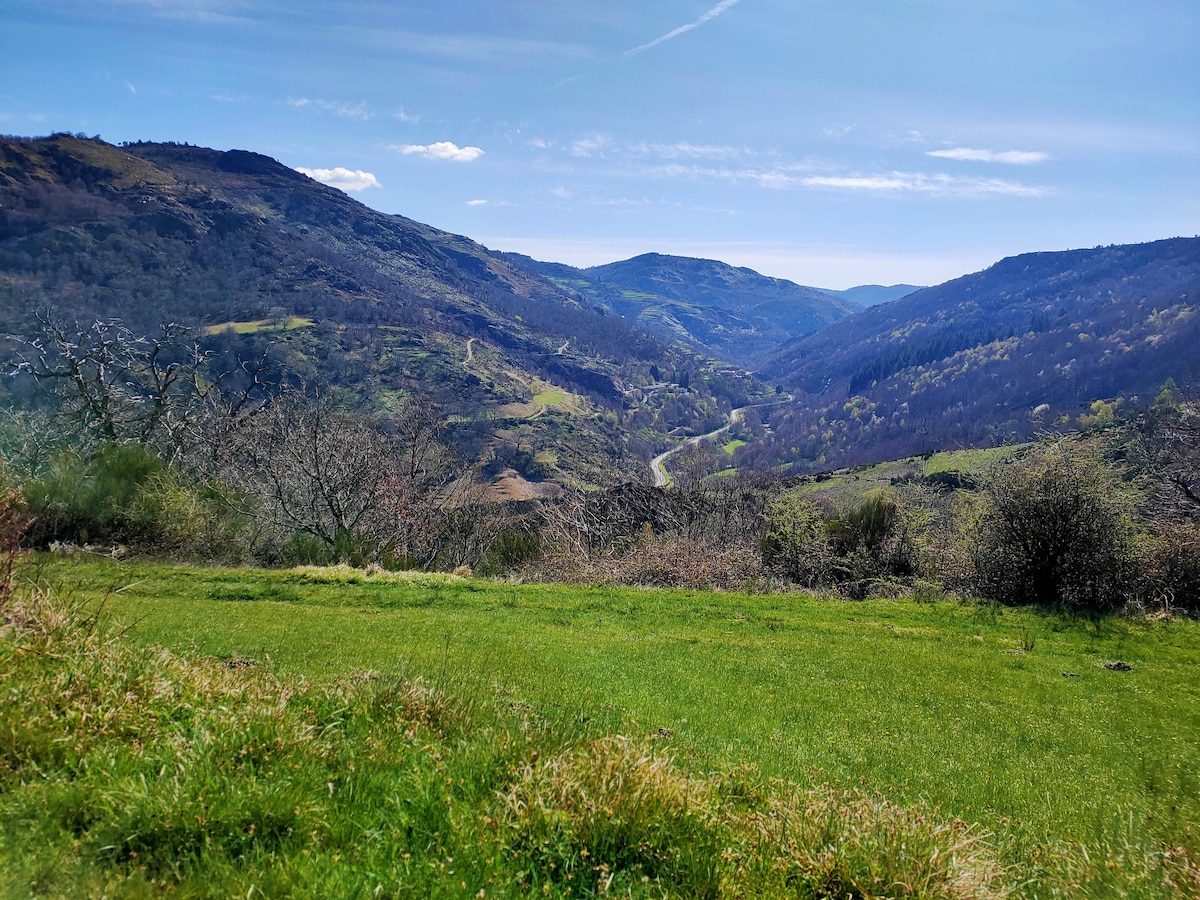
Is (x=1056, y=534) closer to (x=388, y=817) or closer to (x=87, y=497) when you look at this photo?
(x=388, y=817)

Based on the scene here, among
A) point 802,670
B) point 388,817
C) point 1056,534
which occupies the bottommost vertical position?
point 802,670

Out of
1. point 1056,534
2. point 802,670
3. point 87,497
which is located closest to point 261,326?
point 87,497

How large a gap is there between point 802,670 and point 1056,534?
36.6 feet

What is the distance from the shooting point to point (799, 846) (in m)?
4.05

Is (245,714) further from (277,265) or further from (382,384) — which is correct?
(277,265)

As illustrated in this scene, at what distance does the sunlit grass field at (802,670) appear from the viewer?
6.89 meters

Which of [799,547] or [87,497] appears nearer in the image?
[87,497]

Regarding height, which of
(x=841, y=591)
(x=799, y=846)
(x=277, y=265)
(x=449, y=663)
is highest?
(x=277, y=265)

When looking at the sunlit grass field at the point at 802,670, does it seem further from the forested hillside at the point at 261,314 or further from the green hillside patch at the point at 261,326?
the green hillside patch at the point at 261,326

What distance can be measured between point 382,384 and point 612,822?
144m

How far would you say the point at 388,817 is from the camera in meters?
3.88

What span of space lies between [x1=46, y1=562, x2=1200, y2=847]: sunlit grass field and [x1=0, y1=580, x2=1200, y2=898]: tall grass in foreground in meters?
1.65

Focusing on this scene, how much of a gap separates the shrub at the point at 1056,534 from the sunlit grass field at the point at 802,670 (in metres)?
1.88

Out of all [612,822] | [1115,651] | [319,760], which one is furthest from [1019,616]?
[319,760]
